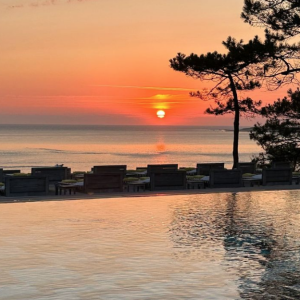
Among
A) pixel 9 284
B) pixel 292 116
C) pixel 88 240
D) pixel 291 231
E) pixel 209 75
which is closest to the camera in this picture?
pixel 9 284

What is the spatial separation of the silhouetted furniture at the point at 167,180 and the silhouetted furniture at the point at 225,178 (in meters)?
1.33

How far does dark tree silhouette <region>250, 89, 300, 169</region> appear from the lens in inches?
1226

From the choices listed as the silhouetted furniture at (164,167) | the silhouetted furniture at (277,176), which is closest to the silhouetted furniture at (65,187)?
the silhouetted furniture at (164,167)

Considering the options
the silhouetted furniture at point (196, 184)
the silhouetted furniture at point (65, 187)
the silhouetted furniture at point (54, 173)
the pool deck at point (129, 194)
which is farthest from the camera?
the silhouetted furniture at point (54, 173)

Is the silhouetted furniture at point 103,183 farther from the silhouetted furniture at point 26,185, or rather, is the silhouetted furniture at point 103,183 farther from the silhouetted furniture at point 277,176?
the silhouetted furniture at point 277,176

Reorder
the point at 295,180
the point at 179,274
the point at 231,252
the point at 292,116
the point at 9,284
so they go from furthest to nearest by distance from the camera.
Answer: the point at 292,116 < the point at 295,180 < the point at 231,252 < the point at 179,274 < the point at 9,284

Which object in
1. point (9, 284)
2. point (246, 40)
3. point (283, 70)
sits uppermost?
point (246, 40)

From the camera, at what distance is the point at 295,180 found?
2488cm

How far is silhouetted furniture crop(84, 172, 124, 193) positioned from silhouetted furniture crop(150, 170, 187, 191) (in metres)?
1.15

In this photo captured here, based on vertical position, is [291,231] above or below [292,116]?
below

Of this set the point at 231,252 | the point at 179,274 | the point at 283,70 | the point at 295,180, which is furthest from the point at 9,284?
the point at 283,70

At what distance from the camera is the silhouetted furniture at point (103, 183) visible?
2000cm

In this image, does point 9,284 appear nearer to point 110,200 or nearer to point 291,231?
point 291,231

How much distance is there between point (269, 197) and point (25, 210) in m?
7.82
